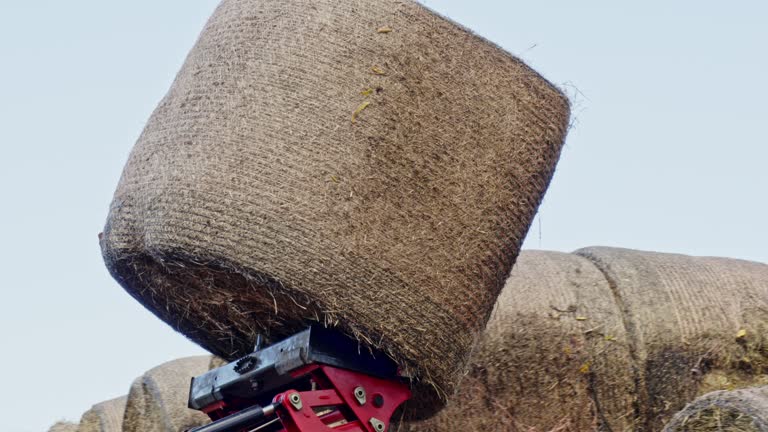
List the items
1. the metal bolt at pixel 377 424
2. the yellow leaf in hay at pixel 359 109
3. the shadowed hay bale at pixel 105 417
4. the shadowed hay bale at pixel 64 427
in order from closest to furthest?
the yellow leaf in hay at pixel 359 109
the metal bolt at pixel 377 424
the shadowed hay bale at pixel 105 417
the shadowed hay bale at pixel 64 427

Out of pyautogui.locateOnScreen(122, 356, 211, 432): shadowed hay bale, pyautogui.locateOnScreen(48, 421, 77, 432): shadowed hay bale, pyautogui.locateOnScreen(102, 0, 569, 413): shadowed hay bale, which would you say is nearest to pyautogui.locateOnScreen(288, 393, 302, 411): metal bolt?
pyautogui.locateOnScreen(102, 0, 569, 413): shadowed hay bale

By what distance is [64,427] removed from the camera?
8.16 meters

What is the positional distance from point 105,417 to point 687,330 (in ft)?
11.3

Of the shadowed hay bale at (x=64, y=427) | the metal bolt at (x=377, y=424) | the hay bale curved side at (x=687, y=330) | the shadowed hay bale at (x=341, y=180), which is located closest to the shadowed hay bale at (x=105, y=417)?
the shadowed hay bale at (x=64, y=427)

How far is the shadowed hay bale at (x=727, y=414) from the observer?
4.73 m

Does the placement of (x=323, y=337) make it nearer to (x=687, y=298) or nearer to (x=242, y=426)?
(x=242, y=426)

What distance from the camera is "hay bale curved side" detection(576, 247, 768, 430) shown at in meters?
Result: 6.88

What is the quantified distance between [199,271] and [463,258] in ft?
3.22

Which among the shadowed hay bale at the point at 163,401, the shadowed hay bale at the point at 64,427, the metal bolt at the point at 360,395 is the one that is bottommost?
the shadowed hay bale at the point at 64,427

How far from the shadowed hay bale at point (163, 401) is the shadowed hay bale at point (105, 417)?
0.21 meters

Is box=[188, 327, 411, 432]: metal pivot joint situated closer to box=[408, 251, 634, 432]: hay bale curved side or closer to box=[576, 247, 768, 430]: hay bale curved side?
box=[408, 251, 634, 432]: hay bale curved side

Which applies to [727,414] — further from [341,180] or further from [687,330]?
[687,330]

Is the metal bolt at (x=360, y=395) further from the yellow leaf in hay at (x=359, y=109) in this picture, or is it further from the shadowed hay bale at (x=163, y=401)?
the shadowed hay bale at (x=163, y=401)

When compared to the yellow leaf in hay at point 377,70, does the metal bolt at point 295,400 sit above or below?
below
